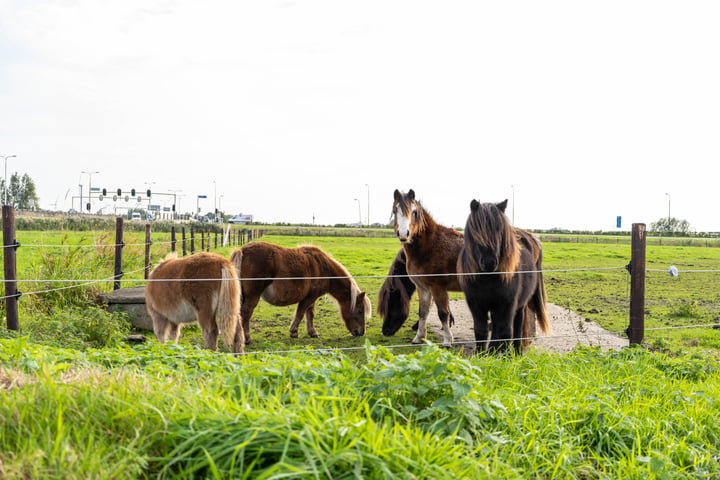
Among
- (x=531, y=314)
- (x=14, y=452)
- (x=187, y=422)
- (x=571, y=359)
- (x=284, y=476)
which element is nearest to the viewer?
(x=284, y=476)

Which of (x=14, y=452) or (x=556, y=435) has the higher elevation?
(x=14, y=452)

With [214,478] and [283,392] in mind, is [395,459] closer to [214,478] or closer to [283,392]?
[214,478]

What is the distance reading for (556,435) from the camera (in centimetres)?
308

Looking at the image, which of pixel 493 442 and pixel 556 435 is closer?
pixel 493 442

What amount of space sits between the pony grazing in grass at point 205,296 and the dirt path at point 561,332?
2.84m

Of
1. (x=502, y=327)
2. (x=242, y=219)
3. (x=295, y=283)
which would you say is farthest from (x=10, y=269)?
(x=242, y=219)

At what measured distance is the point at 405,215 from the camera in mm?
7289

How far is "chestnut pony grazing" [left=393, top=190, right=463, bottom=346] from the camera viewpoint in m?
7.57

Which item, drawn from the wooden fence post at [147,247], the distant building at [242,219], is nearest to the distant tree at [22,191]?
the distant building at [242,219]

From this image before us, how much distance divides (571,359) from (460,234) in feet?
11.0

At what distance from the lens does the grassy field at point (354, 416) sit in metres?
1.96

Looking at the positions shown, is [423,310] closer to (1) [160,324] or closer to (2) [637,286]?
(2) [637,286]

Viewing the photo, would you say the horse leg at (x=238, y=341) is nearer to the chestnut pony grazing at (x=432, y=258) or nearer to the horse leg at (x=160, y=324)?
the horse leg at (x=160, y=324)

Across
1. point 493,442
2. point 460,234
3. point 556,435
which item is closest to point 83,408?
point 493,442
